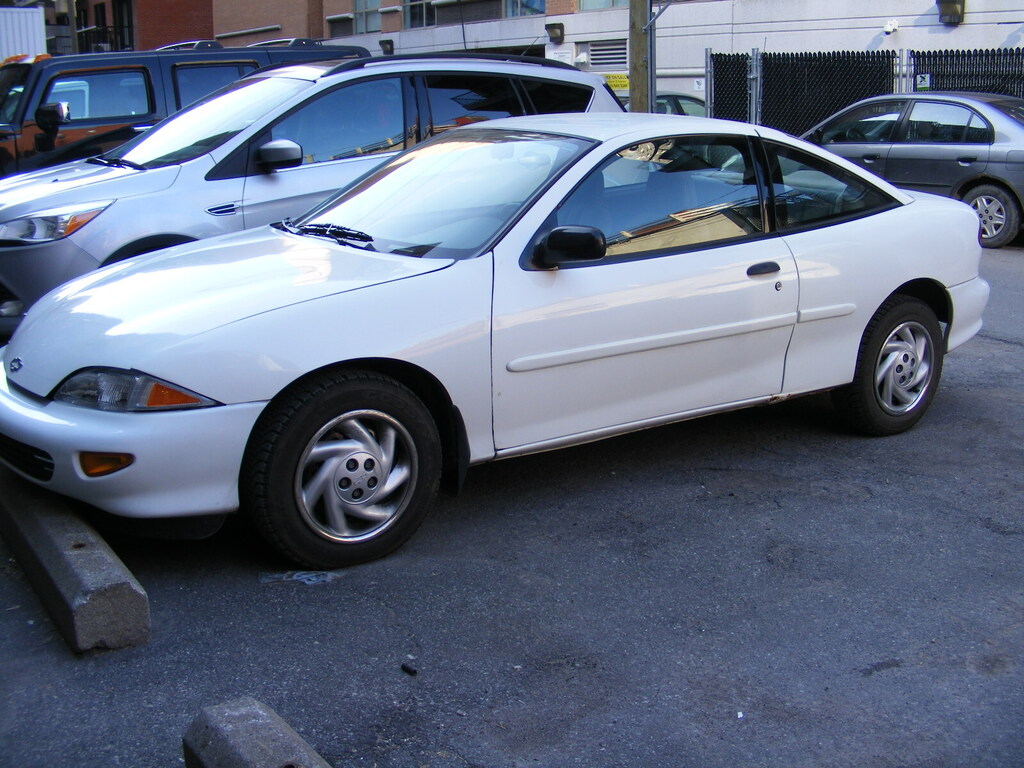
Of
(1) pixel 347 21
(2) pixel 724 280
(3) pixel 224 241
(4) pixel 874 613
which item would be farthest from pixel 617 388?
(1) pixel 347 21

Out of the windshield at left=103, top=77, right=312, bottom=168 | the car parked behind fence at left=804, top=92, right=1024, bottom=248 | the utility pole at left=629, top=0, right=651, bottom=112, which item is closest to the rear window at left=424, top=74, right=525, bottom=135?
the windshield at left=103, top=77, right=312, bottom=168

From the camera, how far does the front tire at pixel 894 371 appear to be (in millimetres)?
5648

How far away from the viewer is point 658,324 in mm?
4809

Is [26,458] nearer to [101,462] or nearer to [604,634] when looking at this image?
[101,462]

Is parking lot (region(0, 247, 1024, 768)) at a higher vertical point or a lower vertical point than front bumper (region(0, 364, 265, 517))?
lower

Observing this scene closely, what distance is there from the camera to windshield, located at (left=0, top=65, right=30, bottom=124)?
1206 cm

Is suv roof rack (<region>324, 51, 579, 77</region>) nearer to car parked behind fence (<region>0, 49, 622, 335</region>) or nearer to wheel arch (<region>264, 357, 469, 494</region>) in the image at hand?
car parked behind fence (<region>0, 49, 622, 335</region>)

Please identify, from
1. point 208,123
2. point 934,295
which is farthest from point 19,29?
point 934,295

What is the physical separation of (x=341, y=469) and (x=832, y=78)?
19.9m

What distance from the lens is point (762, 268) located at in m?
5.12

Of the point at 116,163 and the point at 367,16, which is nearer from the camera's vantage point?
the point at 116,163

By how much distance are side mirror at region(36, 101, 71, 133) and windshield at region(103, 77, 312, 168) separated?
9.70 ft

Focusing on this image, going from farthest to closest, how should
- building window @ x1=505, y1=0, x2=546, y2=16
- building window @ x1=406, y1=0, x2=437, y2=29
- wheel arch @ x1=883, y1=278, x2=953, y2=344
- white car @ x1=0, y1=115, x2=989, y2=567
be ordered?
building window @ x1=406, y1=0, x2=437, y2=29 < building window @ x1=505, y1=0, x2=546, y2=16 < wheel arch @ x1=883, y1=278, x2=953, y2=344 < white car @ x1=0, y1=115, x2=989, y2=567

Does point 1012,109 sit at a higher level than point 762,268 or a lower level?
higher
